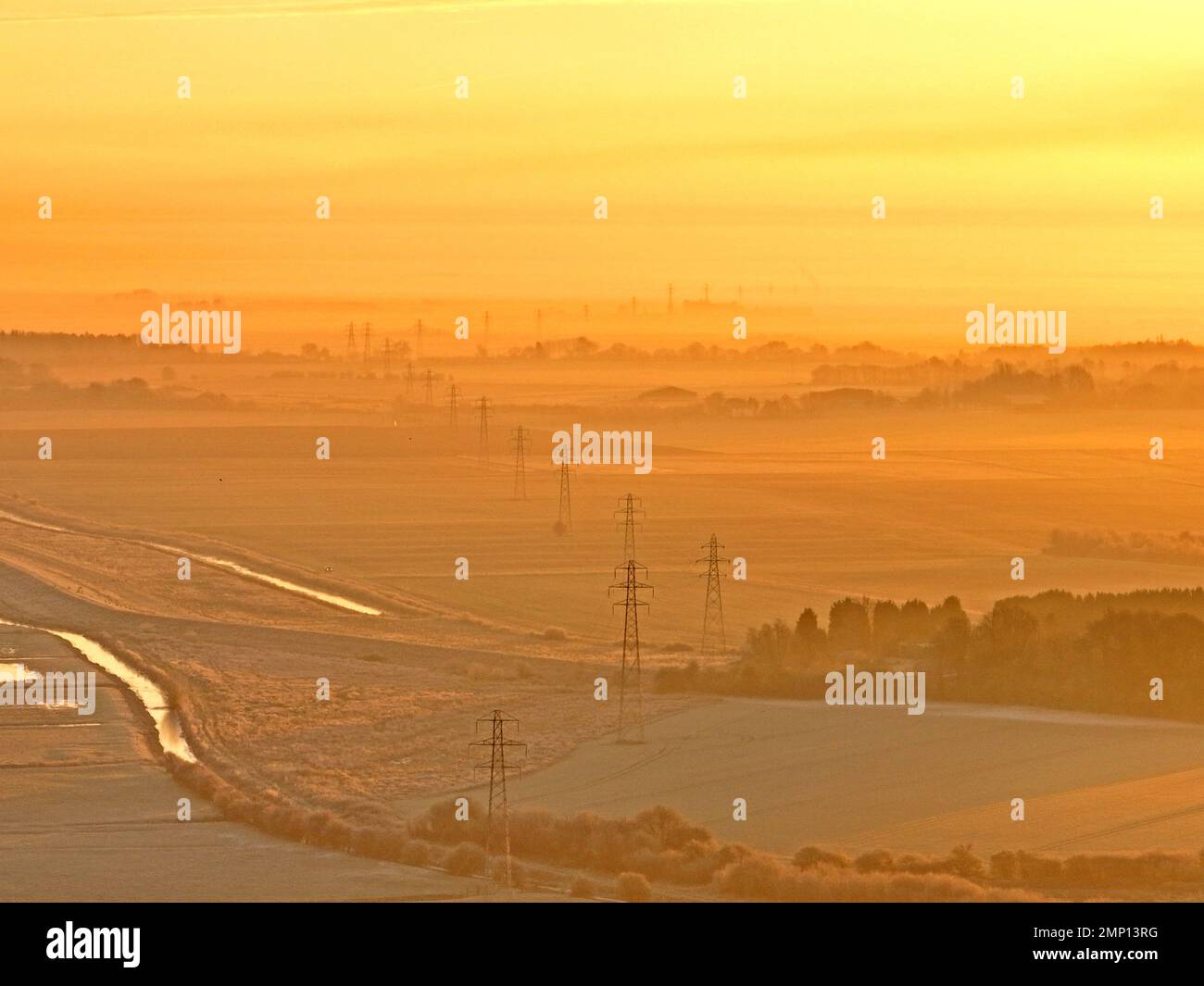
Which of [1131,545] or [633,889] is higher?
[1131,545]

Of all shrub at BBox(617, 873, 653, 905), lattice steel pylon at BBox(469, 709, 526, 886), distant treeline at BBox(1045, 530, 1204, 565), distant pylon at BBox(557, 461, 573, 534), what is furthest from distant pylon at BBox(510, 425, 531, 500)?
shrub at BBox(617, 873, 653, 905)

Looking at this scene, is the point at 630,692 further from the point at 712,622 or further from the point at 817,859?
the point at 817,859

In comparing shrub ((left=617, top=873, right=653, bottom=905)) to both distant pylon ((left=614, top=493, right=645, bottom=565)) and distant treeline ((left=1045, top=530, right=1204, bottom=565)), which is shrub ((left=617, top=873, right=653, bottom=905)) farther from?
distant treeline ((left=1045, top=530, right=1204, bottom=565))

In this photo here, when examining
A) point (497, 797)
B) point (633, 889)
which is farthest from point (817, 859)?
point (497, 797)

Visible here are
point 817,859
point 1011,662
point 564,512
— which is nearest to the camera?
point 817,859

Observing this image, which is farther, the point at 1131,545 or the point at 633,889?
the point at 1131,545
